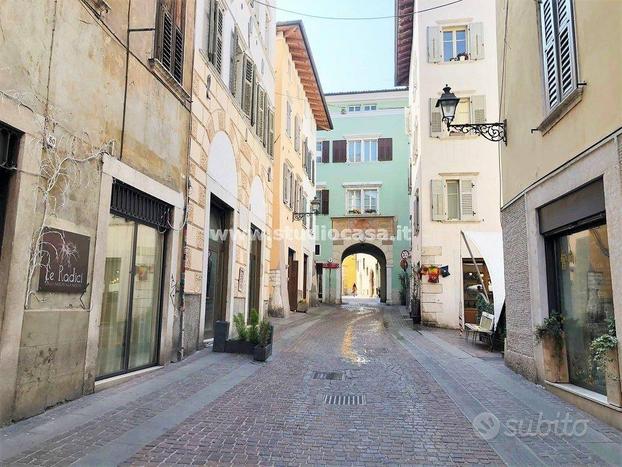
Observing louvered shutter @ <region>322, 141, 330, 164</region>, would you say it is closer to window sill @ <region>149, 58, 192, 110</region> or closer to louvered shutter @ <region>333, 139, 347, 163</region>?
louvered shutter @ <region>333, 139, 347, 163</region>

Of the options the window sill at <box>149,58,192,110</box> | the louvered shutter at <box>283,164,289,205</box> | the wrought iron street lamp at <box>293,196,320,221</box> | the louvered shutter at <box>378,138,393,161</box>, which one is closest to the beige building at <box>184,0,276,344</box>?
the window sill at <box>149,58,192,110</box>

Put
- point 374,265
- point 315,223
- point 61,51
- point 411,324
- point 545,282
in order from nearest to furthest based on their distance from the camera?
point 61,51 < point 545,282 < point 411,324 < point 315,223 < point 374,265

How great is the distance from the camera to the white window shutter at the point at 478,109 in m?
17.6

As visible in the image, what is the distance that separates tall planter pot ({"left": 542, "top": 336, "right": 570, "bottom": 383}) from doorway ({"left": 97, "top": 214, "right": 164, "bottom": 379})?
19.2ft

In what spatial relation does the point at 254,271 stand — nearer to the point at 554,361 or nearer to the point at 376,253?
the point at 554,361

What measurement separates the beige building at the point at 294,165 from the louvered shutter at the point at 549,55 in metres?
13.0

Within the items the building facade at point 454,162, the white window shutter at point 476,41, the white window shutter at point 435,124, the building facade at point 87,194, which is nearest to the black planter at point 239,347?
the building facade at point 87,194

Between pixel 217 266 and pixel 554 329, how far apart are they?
7097 millimetres

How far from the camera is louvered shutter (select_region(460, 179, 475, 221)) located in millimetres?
17516

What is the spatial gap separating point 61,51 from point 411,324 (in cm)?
1516

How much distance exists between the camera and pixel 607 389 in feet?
16.9

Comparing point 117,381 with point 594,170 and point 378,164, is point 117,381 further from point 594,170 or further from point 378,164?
point 378,164

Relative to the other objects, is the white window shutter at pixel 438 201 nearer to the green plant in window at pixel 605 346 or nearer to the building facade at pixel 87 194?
the building facade at pixel 87 194

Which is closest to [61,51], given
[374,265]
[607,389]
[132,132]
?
[132,132]
